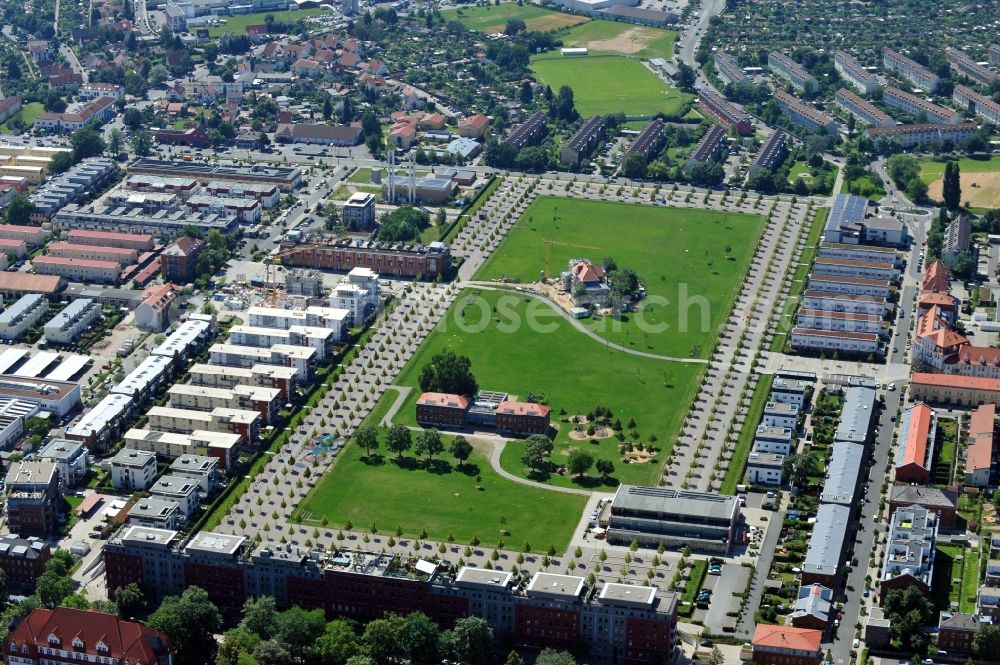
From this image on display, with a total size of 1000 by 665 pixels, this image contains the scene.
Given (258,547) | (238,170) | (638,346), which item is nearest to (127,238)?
(238,170)

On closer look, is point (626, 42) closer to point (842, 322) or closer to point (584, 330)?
point (584, 330)

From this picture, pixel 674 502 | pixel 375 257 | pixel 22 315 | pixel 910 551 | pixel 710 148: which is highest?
pixel 910 551

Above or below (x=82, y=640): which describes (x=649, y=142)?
below

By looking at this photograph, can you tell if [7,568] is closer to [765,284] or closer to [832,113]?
[765,284]

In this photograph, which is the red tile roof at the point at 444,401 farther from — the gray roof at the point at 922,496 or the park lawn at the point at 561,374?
the gray roof at the point at 922,496

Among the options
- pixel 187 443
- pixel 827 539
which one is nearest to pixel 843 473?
pixel 827 539

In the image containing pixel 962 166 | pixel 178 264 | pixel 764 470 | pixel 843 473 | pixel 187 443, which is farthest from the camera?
pixel 962 166

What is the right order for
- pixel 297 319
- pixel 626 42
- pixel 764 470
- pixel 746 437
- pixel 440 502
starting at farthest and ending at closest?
1. pixel 626 42
2. pixel 297 319
3. pixel 746 437
4. pixel 764 470
5. pixel 440 502

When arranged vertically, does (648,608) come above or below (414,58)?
above

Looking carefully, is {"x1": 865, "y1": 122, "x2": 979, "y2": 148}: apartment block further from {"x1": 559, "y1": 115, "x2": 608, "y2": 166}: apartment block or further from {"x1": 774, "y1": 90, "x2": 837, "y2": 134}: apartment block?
{"x1": 559, "y1": 115, "x2": 608, "y2": 166}: apartment block
